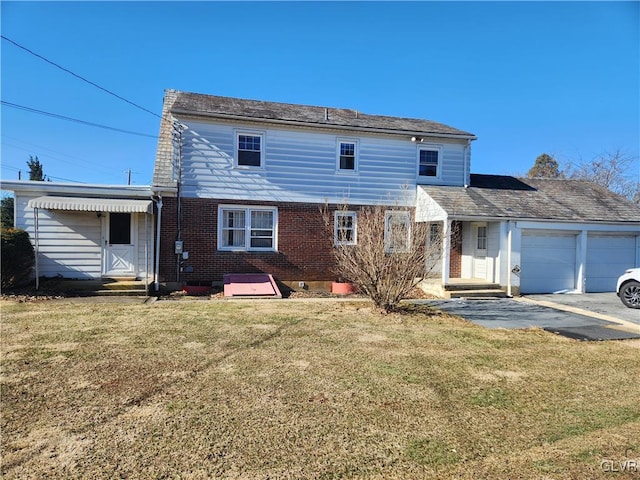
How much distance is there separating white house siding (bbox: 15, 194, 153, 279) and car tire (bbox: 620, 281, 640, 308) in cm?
1453

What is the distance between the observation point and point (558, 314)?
10.2 m

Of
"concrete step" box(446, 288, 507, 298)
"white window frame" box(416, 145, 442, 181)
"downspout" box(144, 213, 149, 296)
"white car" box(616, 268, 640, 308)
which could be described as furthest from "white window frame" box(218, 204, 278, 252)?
"white car" box(616, 268, 640, 308)

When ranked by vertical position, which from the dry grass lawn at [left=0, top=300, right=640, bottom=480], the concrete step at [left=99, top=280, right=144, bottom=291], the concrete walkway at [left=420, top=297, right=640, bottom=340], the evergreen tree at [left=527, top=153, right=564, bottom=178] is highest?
the evergreen tree at [left=527, top=153, right=564, bottom=178]

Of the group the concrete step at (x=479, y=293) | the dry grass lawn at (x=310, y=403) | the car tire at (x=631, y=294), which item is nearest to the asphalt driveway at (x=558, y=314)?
the car tire at (x=631, y=294)

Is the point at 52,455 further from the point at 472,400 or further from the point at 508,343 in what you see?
the point at 508,343

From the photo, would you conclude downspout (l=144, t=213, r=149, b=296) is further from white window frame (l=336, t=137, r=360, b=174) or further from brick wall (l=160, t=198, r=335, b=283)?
white window frame (l=336, t=137, r=360, b=174)

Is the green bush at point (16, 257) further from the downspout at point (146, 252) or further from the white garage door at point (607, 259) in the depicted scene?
the white garage door at point (607, 259)

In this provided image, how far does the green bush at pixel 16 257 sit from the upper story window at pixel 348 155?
1050cm

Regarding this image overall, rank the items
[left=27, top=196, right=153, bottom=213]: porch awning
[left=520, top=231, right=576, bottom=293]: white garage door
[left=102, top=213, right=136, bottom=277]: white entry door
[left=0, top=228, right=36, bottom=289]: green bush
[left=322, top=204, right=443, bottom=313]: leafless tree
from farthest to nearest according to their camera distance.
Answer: [left=520, top=231, right=576, bottom=293]: white garage door → [left=102, top=213, right=136, bottom=277]: white entry door → [left=27, top=196, right=153, bottom=213]: porch awning → [left=0, top=228, right=36, bottom=289]: green bush → [left=322, top=204, right=443, bottom=313]: leafless tree

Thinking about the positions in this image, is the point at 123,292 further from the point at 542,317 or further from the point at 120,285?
the point at 542,317

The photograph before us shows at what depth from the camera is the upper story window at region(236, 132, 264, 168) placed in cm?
1371

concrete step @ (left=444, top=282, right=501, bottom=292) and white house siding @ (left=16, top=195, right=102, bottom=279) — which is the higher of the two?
white house siding @ (left=16, top=195, right=102, bottom=279)

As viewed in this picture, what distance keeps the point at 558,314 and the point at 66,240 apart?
14.8 meters

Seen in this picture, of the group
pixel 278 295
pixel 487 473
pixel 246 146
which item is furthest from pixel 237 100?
pixel 487 473
